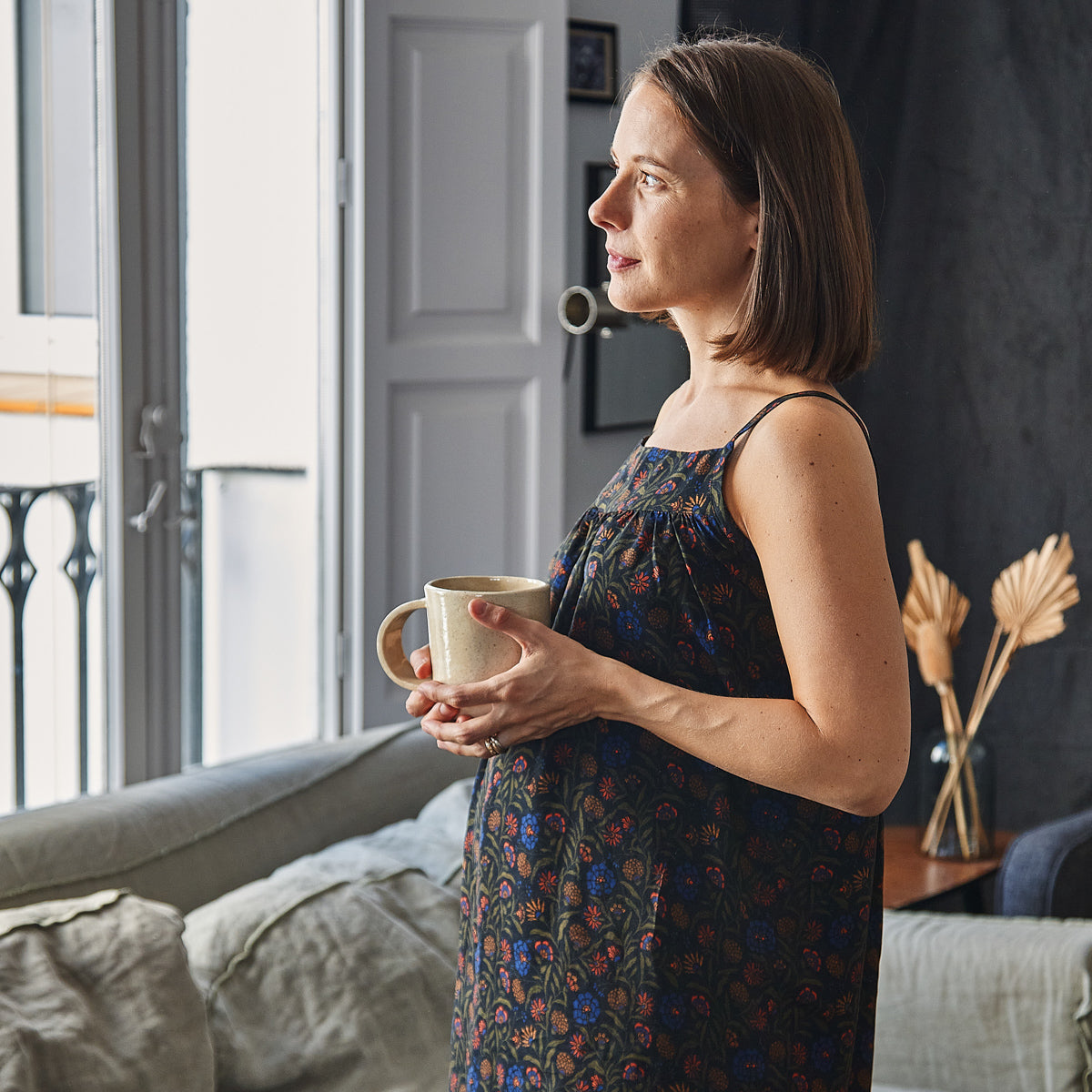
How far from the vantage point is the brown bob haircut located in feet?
2.78

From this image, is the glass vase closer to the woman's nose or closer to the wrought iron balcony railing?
the wrought iron balcony railing

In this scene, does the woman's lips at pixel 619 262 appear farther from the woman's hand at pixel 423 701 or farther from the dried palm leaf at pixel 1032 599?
the dried palm leaf at pixel 1032 599

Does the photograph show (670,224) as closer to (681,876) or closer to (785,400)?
(785,400)

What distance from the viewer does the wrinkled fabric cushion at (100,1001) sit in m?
1.30

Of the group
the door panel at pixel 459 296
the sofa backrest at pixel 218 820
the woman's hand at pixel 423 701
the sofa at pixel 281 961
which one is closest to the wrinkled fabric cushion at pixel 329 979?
the sofa at pixel 281 961

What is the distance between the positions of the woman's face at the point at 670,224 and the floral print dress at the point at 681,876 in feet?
0.37

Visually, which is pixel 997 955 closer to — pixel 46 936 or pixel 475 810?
pixel 475 810

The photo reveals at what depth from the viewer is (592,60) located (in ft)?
11.6

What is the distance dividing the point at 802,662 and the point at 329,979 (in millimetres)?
1055

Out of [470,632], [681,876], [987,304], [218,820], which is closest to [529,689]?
→ [470,632]

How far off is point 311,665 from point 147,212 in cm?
113

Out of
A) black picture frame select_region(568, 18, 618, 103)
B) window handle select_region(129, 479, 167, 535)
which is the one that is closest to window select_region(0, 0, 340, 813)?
window handle select_region(129, 479, 167, 535)

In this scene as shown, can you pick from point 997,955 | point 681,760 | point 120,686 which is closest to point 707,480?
point 681,760

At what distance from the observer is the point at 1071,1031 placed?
1.69m
